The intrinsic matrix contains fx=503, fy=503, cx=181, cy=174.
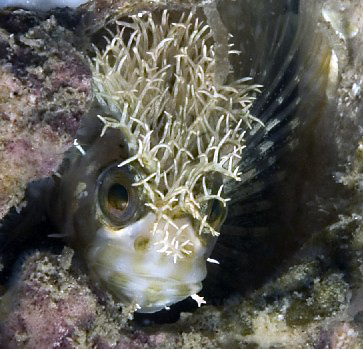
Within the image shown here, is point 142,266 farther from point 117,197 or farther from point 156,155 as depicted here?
point 156,155

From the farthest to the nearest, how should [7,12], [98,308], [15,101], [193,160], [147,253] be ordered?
[193,160]
[147,253]
[7,12]
[98,308]
[15,101]

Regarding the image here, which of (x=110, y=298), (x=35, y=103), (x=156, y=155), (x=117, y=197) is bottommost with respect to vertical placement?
(x=110, y=298)

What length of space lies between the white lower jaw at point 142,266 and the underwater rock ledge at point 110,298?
0.46 ft

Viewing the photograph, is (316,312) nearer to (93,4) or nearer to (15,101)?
(15,101)

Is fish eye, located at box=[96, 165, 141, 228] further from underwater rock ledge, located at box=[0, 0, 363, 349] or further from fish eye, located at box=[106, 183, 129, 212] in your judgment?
underwater rock ledge, located at box=[0, 0, 363, 349]

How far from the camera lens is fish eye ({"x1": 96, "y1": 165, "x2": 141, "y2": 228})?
2.29m

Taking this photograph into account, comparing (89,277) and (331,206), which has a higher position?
(331,206)

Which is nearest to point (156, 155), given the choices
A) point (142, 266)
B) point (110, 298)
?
point (142, 266)

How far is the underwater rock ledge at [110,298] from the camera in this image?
185cm

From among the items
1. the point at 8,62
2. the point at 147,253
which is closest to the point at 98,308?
the point at 147,253

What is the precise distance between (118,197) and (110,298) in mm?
456

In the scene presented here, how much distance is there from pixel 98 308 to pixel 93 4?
141cm

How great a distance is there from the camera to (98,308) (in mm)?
2000

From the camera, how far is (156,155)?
2371 mm
